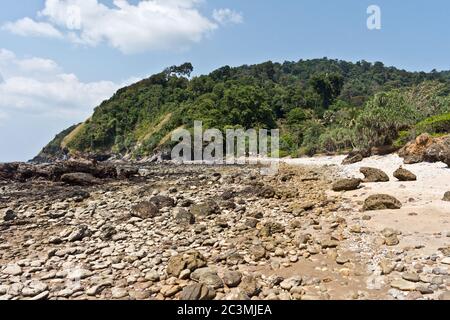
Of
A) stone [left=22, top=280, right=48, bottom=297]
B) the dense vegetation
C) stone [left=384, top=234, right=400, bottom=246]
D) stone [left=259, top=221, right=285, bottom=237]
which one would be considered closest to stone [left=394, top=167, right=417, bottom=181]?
stone [left=259, top=221, right=285, bottom=237]

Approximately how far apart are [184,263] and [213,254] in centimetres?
167

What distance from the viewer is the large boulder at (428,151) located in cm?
2764

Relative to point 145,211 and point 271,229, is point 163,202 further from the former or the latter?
point 271,229

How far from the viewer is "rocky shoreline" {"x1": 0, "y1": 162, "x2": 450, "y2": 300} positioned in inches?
350

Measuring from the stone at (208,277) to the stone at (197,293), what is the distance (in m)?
0.30

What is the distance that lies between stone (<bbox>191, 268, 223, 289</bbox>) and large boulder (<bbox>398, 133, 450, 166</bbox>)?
24041 mm

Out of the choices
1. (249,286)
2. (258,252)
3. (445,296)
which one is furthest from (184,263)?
(445,296)

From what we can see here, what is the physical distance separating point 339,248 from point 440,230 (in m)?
3.54

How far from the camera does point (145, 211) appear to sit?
1677cm

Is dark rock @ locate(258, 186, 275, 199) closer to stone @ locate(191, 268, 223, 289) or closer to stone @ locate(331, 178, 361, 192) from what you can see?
stone @ locate(331, 178, 361, 192)

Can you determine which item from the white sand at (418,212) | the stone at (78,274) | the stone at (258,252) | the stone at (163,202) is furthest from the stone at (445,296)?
the stone at (163,202)
